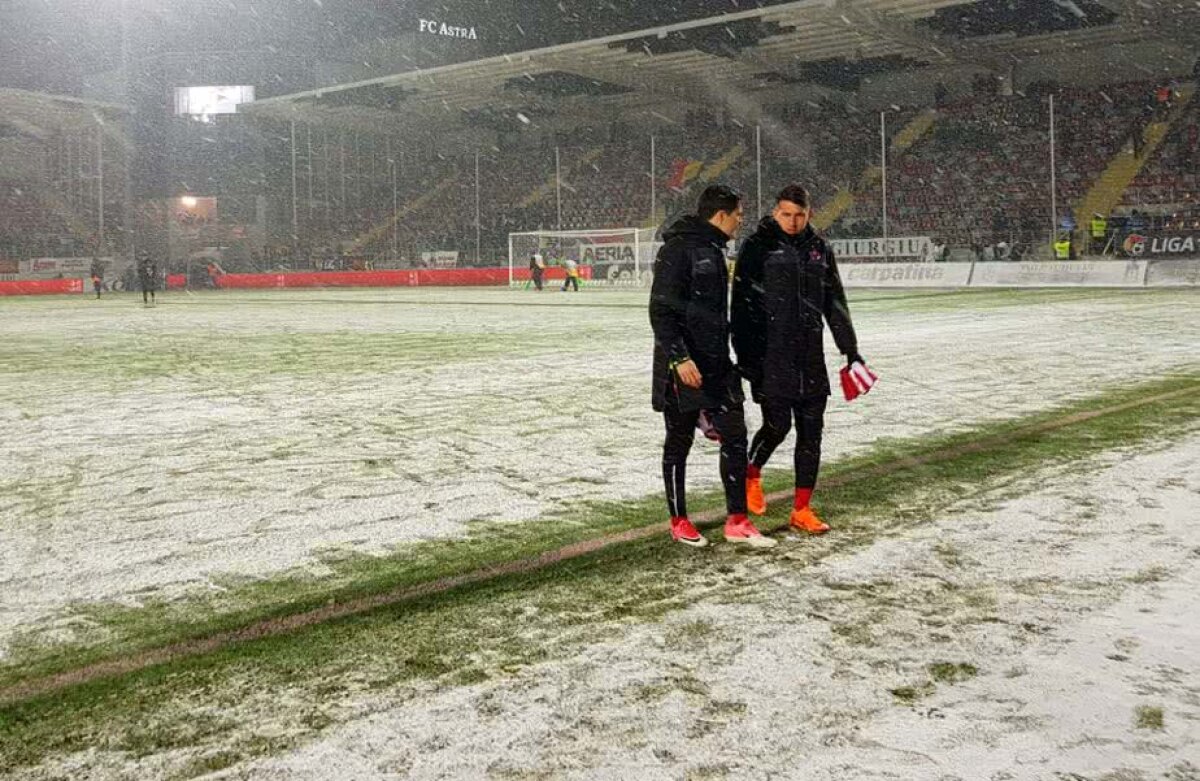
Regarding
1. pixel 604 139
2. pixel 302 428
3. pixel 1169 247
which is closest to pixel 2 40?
pixel 604 139

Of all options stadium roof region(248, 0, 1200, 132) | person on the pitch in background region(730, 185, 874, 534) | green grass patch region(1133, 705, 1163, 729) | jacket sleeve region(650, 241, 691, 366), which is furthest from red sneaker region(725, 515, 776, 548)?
stadium roof region(248, 0, 1200, 132)

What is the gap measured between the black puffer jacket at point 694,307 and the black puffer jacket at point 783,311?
0.89 feet

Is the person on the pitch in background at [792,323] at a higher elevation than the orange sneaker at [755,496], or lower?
higher

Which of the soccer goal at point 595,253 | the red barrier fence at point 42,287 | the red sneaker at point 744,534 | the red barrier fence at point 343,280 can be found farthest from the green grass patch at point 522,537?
the red barrier fence at point 42,287

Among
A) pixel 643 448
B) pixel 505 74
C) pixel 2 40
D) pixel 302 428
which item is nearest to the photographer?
pixel 643 448

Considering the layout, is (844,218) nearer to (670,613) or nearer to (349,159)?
(349,159)

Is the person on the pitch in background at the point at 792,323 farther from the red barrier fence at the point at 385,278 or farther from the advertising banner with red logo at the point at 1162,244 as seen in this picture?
the red barrier fence at the point at 385,278

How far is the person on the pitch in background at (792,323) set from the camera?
198 inches

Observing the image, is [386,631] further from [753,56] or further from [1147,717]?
[753,56]

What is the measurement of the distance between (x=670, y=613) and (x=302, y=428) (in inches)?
A: 204

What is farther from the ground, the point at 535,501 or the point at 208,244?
the point at 208,244

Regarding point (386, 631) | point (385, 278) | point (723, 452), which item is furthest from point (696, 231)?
point (385, 278)

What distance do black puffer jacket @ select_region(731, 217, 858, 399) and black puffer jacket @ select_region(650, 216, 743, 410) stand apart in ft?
0.89

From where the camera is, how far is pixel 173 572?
4672 millimetres
